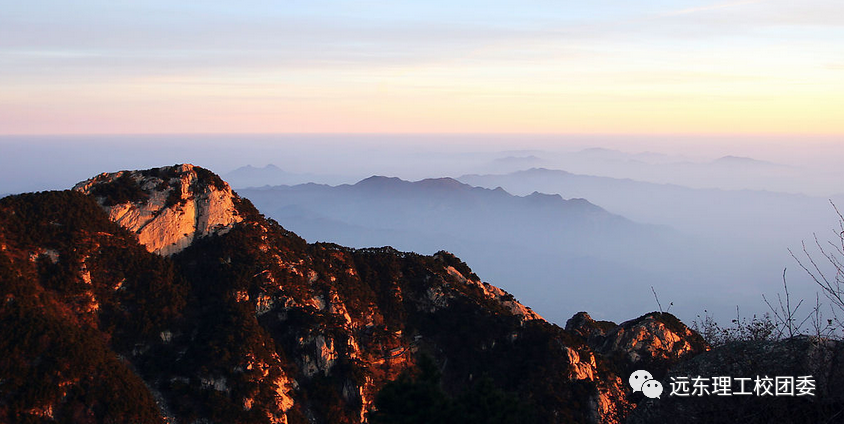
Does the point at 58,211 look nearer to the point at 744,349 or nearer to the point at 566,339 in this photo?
the point at 566,339

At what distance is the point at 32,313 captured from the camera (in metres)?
42.6

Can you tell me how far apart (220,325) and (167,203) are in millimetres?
15963

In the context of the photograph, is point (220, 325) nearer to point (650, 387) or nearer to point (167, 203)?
point (167, 203)

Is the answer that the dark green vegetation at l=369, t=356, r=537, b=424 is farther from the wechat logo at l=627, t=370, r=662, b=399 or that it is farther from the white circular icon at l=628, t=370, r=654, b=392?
the wechat logo at l=627, t=370, r=662, b=399

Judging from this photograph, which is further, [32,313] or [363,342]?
[363,342]

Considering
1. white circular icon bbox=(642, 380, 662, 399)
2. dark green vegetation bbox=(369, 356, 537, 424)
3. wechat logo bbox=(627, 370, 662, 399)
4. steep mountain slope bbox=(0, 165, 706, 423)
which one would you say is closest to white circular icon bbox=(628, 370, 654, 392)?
wechat logo bbox=(627, 370, 662, 399)

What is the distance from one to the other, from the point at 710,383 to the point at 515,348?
40.3 m

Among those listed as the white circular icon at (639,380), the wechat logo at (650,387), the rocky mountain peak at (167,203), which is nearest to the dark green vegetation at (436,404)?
the white circular icon at (639,380)

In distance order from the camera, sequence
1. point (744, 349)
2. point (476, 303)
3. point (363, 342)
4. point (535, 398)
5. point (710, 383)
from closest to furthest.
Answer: point (710, 383) < point (744, 349) < point (535, 398) < point (363, 342) < point (476, 303)

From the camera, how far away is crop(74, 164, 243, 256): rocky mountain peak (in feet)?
184

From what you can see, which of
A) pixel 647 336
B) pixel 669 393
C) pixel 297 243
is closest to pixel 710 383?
pixel 669 393

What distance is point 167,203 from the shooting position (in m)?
58.2

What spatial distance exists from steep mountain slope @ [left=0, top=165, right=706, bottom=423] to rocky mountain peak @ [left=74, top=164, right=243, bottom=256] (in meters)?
0.15

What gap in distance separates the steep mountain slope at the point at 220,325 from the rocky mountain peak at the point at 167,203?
15cm
